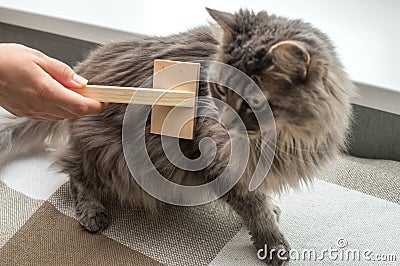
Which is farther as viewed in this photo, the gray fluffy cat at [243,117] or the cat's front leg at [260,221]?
the cat's front leg at [260,221]

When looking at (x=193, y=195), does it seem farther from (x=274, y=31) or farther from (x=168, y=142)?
(x=274, y=31)

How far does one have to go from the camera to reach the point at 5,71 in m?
1.08

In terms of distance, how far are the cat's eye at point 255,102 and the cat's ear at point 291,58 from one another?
2.7 inches

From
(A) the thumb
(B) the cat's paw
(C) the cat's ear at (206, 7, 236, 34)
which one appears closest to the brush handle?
(A) the thumb

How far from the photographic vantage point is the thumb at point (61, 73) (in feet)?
3.63

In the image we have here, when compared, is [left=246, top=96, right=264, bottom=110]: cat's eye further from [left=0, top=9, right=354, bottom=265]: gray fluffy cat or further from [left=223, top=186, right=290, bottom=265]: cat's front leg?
[left=223, top=186, right=290, bottom=265]: cat's front leg

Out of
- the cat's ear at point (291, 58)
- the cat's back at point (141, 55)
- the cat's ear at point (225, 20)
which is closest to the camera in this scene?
the cat's ear at point (291, 58)

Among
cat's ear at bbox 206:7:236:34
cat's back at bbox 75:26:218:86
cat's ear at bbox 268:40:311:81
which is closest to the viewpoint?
cat's ear at bbox 268:40:311:81

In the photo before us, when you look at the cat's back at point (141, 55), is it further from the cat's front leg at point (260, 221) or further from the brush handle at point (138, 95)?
the cat's front leg at point (260, 221)

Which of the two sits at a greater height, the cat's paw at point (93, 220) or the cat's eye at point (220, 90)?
the cat's eye at point (220, 90)

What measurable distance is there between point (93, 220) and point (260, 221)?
1.18 ft

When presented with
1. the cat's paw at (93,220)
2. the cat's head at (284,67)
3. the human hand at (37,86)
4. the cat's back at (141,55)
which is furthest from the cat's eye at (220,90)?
the cat's paw at (93,220)

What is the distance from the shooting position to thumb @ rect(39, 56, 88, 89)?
1.11 metres

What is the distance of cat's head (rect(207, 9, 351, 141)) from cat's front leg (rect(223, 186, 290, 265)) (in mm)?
243
